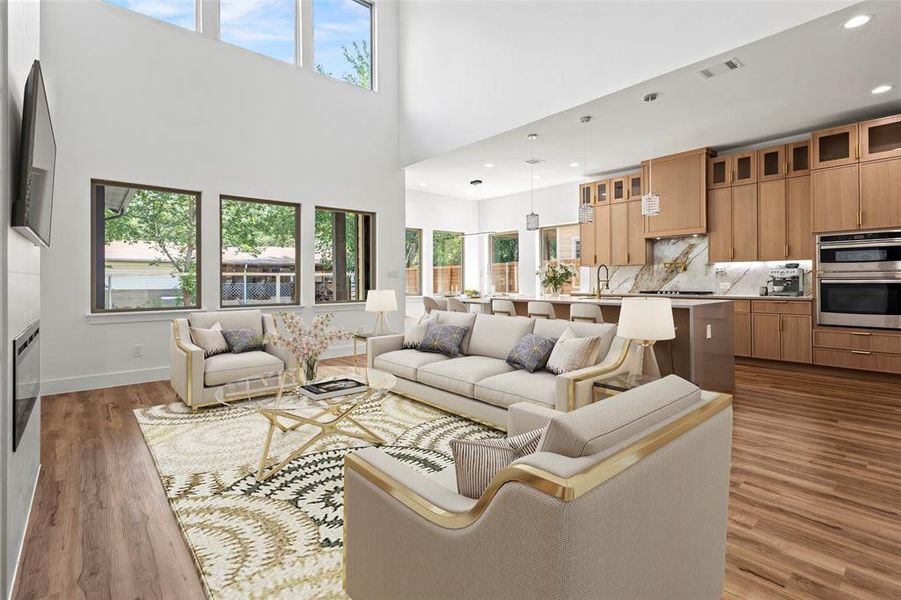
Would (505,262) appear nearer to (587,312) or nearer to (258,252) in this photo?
(587,312)

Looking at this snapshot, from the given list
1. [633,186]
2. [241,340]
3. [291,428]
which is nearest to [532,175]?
[633,186]

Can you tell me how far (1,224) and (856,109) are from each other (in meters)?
7.39

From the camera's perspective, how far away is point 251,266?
636 cm

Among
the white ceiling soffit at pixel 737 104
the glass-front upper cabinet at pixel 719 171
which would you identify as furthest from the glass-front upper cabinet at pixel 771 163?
the glass-front upper cabinet at pixel 719 171

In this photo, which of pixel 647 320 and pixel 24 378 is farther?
pixel 647 320

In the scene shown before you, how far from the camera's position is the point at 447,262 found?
10461 mm

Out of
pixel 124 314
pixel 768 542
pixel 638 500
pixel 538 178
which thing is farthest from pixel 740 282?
pixel 124 314

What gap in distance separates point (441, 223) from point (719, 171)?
5382 millimetres

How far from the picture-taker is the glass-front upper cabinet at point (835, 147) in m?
5.40

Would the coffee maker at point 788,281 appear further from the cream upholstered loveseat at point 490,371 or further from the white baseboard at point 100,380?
the white baseboard at point 100,380

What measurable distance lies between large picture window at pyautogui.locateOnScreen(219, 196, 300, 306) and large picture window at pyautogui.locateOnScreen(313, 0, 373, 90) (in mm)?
2332

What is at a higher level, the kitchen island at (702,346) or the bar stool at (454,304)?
the bar stool at (454,304)

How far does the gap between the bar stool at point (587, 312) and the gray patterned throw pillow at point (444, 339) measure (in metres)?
1.42

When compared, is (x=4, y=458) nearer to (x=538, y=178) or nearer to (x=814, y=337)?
(x=814, y=337)
